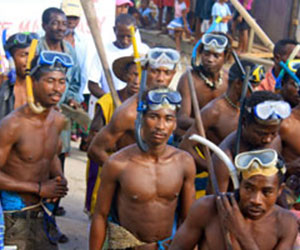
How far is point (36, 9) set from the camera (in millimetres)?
10625

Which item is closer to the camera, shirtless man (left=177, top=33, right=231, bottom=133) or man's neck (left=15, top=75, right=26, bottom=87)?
man's neck (left=15, top=75, right=26, bottom=87)

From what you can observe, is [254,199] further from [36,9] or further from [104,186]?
[36,9]

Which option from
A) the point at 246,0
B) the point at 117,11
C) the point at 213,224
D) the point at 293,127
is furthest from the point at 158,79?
the point at 246,0

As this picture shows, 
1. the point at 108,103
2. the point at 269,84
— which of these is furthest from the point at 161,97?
the point at 269,84

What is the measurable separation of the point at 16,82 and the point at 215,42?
6.33ft

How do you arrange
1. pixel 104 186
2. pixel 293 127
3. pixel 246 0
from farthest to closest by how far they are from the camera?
pixel 246 0 → pixel 293 127 → pixel 104 186

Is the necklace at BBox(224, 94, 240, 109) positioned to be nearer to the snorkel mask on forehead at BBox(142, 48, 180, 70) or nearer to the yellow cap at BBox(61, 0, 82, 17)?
the snorkel mask on forehead at BBox(142, 48, 180, 70)

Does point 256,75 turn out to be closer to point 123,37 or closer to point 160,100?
point 160,100

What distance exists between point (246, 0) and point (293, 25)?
3.76 ft

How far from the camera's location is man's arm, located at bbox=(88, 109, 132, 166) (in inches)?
233

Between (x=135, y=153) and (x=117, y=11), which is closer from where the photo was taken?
(x=135, y=153)

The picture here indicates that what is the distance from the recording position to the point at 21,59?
6969 millimetres

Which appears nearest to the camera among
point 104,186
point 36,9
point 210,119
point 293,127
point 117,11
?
point 104,186

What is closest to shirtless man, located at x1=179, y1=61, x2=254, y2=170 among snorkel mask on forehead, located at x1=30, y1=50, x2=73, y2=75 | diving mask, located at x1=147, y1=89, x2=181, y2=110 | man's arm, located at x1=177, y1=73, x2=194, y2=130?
man's arm, located at x1=177, y1=73, x2=194, y2=130
